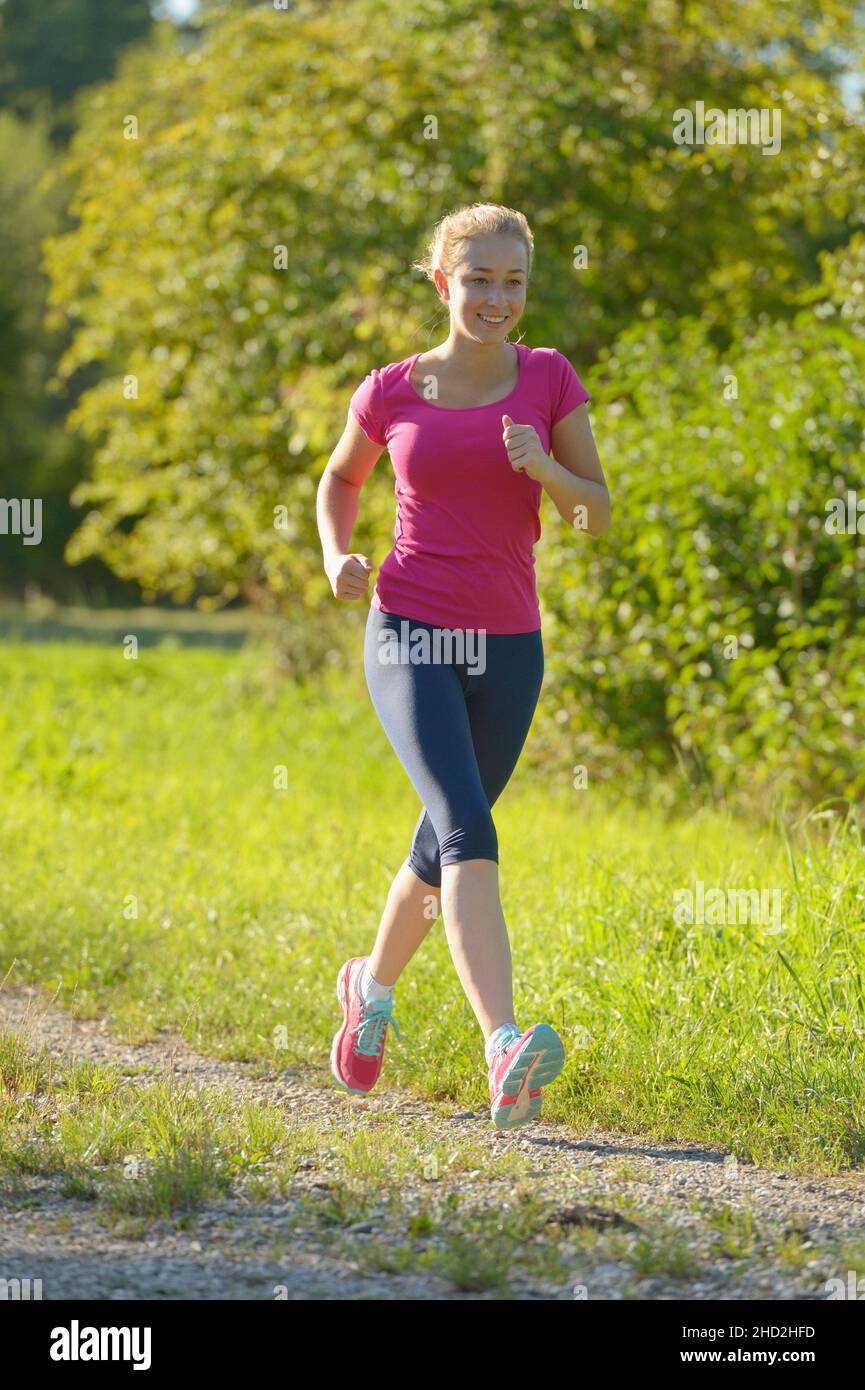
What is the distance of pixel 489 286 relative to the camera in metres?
3.83

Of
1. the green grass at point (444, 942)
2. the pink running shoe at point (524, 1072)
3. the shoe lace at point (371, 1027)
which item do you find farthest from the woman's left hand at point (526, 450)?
the green grass at point (444, 942)

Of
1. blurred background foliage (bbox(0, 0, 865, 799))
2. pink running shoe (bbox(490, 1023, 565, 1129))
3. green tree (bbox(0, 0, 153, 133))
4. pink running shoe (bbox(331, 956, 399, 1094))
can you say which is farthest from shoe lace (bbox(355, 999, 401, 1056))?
green tree (bbox(0, 0, 153, 133))

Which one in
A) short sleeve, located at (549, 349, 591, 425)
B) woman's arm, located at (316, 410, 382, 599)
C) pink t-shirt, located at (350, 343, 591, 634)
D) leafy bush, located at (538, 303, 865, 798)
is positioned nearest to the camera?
pink t-shirt, located at (350, 343, 591, 634)

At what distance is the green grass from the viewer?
158 inches

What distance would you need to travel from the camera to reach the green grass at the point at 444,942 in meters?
4.02

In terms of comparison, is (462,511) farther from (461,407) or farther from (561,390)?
(561,390)

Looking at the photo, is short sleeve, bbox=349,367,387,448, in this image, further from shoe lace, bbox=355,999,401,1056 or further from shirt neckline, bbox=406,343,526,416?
shoe lace, bbox=355,999,401,1056

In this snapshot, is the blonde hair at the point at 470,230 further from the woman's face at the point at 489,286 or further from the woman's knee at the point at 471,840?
the woman's knee at the point at 471,840

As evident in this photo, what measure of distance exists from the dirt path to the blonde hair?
6.69 ft

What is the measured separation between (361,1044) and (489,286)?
1836mm

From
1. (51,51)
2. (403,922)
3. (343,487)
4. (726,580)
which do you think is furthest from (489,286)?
(51,51)

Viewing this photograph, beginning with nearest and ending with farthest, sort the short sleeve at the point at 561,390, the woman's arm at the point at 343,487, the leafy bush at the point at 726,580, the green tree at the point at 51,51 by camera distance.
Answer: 1. the short sleeve at the point at 561,390
2. the woman's arm at the point at 343,487
3. the leafy bush at the point at 726,580
4. the green tree at the point at 51,51
